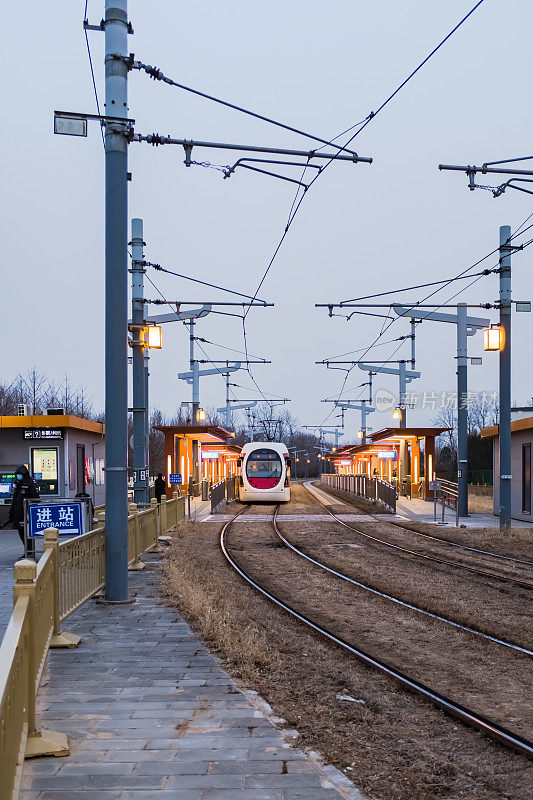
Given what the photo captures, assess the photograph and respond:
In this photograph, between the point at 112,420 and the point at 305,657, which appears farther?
the point at 112,420

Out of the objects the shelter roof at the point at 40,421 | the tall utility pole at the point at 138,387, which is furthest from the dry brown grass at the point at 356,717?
the shelter roof at the point at 40,421

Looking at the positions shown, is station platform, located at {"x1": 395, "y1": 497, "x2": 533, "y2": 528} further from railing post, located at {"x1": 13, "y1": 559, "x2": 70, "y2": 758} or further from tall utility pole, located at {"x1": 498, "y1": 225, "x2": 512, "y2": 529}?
railing post, located at {"x1": 13, "y1": 559, "x2": 70, "y2": 758}

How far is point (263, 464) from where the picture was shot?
37000 millimetres

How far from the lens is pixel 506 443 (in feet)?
70.6

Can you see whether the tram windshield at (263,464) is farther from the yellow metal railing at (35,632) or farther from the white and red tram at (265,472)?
the yellow metal railing at (35,632)

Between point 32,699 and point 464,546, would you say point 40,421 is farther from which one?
point 32,699

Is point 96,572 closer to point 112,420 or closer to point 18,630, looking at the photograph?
point 112,420

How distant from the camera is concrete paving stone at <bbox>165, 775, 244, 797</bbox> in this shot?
4.48m

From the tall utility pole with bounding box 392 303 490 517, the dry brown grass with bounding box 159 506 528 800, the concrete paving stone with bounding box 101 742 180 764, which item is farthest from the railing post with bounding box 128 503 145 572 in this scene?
the tall utility pole with bounding box 392 303 490 517

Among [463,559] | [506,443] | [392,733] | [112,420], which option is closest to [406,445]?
[506,443]

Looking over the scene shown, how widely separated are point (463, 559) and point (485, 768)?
40.3ft

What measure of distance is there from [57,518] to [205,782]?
7.28 m

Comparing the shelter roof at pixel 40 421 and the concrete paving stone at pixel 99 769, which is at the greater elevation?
the shelter roof at pixel 40 421

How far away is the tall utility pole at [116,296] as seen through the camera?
416 inches
